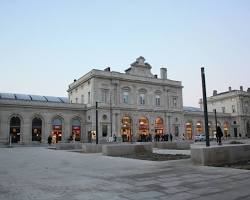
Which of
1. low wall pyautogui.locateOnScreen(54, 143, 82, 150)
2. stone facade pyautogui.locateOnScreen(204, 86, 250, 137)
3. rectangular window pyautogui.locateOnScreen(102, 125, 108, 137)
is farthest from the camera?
stone facade pyautogui.locateOnScreen(204, 86, 250, 137)

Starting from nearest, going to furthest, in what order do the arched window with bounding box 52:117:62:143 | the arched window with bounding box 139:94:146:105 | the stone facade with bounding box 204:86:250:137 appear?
the arched window with bounding box 52:117:62:143 < the arched window with bounding box 139:94:146:105 < the stone facade with bounding box 204:86:250:137

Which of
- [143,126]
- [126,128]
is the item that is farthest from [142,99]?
[126,128]

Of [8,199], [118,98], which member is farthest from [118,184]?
[118,98]

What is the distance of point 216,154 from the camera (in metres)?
12.4

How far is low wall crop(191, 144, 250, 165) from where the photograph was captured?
1195 centimetres

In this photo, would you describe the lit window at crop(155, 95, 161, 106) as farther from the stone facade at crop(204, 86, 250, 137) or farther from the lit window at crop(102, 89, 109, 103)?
the stone facade at crop(204, 86, 250, 137)

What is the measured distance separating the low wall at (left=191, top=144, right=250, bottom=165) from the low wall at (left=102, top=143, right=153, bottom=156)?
8.09 m

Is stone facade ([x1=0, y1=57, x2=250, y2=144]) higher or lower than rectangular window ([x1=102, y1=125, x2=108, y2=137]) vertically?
higher

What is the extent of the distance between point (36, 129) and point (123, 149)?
32820mm

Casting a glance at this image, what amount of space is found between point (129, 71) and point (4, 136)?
95.4 feet

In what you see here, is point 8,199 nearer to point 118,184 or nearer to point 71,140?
point 118,184

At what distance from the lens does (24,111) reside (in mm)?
47531

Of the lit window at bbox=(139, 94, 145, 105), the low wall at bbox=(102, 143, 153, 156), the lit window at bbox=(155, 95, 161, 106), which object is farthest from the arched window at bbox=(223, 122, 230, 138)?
the low wall at bbox=(102, 143, 153, 156)

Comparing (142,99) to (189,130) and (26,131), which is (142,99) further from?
(26,131)
